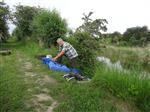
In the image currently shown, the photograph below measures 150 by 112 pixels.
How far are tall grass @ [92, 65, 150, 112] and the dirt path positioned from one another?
56.2 inches

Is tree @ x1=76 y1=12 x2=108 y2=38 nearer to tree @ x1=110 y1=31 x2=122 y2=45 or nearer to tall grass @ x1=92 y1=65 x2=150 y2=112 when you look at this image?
tall grass @ x1=92 y1=65 x2=150 y2=112

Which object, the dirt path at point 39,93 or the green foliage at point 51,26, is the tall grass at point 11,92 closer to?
the dirt path at point 39,93

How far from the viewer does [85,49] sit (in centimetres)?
1293

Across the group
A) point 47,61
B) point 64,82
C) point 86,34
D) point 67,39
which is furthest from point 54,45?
point 64,82

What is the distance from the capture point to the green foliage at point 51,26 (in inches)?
611

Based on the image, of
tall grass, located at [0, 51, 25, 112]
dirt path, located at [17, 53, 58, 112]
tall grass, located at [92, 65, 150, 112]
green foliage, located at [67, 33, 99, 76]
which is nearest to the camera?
tall grass, located at [0, 51, 25, 112]

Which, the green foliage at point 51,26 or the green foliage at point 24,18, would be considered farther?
the green foliage at point 24,18

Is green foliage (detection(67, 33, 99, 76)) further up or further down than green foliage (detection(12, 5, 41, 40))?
further down

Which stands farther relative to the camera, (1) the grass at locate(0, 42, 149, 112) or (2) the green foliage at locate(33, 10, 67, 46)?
(2) the green foliage at locate(33, 10, 67, 46)

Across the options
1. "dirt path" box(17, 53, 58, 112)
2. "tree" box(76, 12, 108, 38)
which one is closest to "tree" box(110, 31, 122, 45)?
"tree" box(76, 12, 108, 38)

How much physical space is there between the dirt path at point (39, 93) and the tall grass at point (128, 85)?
143cm

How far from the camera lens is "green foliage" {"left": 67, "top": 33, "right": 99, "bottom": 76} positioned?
12.8 meters

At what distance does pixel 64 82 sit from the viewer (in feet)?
26.6

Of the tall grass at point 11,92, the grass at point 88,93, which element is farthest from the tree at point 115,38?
the grass at point 88,93
